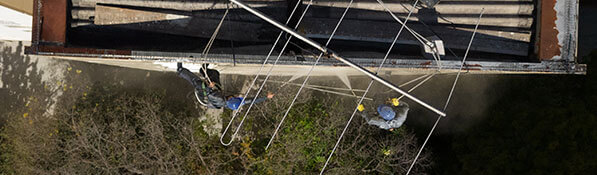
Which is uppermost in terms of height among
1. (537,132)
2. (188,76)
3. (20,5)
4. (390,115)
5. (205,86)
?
(20,5)

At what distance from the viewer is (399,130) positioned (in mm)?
14734

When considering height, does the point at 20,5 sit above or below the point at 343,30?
above

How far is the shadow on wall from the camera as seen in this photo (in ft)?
51.9

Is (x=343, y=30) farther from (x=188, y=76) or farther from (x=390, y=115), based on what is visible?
(x=188, y=76)

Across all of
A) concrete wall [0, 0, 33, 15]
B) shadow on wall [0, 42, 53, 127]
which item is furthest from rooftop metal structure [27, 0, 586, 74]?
shadow on wall [0, 42, 53, 127]

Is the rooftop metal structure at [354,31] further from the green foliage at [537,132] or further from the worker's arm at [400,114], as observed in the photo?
the green foliage at [537,132]

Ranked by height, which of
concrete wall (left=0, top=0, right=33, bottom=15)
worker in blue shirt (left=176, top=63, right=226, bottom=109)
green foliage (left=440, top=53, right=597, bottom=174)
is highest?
concrete wall (left=0, top=0, right=33, bottom=15)

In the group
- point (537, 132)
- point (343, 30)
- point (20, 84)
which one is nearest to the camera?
point (343, 30)

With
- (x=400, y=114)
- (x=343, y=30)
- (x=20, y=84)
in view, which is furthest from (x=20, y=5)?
(x=400, y=114)

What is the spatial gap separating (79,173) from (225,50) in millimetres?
8134

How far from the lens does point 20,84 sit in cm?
1591

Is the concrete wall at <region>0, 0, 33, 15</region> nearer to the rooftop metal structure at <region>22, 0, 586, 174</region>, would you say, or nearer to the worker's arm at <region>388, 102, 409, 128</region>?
the rooftop metal structure at <region>22, 0, 586, 174</region>

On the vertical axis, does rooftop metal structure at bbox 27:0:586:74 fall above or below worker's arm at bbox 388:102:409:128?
above

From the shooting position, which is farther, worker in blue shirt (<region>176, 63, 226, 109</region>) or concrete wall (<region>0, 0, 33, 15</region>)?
concrete wall (<region>0, 0, 33, 15</region>)
